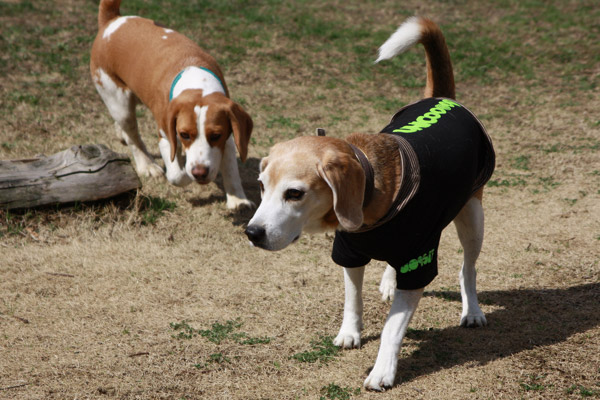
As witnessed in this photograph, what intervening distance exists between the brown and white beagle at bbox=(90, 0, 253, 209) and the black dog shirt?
79.8 inches

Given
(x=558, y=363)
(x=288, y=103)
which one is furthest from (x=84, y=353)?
(x=288, y=103)

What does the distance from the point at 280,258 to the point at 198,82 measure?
5.69ft

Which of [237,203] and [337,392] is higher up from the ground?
[337,392]

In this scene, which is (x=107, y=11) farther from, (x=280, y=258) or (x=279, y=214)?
(x=279, y=214)

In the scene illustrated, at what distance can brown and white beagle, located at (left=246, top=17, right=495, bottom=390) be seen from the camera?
2.83 m

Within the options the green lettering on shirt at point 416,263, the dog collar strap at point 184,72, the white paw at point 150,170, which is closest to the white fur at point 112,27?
the dog collar strap at point 184,72

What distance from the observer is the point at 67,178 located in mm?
5340

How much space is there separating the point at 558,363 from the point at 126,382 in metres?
2.41

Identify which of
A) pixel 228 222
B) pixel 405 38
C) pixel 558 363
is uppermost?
pixel 405 38

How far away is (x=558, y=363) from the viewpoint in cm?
346

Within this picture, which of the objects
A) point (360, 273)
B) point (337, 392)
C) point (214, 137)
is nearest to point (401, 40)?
point (360, 273)

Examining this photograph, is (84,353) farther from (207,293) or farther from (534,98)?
(534,98)

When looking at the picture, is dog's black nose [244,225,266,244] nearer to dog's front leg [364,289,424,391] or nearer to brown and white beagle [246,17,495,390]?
brown and white beagle [246,17,495,390]

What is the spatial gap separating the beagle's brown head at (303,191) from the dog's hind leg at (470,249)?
1221mm
